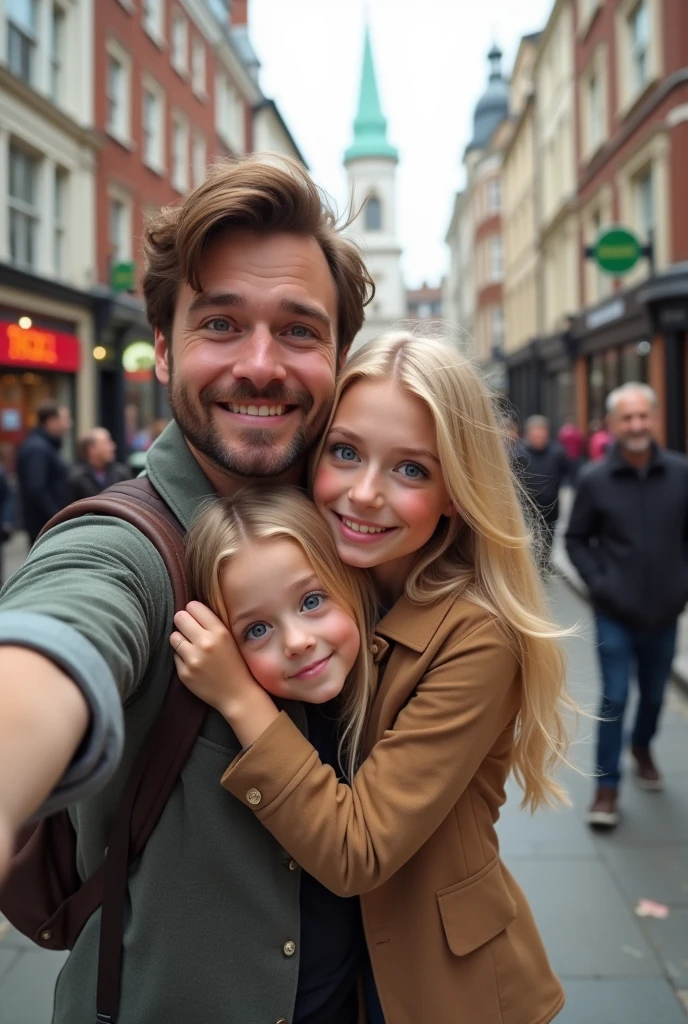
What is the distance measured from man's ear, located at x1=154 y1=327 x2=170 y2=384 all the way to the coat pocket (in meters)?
1.11

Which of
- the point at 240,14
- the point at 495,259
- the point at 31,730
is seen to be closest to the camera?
the point at 31,730

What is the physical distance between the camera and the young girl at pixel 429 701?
146cm

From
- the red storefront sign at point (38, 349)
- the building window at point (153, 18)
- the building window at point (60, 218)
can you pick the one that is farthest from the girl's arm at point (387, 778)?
the building window at point (153, 18)

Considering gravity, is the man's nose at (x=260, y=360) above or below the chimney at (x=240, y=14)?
below

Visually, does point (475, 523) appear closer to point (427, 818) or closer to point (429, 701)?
point (429, 701)

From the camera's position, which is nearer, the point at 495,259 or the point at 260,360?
the point at 260,360

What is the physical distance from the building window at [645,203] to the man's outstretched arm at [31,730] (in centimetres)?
1884

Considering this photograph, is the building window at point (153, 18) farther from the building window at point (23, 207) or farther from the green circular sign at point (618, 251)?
the green circular sign at point (618, 251)

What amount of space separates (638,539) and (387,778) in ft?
12.5

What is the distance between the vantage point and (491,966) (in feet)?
5.57

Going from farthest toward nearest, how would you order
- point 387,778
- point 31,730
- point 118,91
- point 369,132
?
point 369,132 → point 118,91 → point 387,778 → point 31,730

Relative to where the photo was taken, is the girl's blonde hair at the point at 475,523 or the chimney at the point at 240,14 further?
the chimney at the point at 240,14

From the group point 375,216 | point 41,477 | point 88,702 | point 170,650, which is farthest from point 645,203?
point 375,216

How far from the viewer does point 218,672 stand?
4.58 ft
